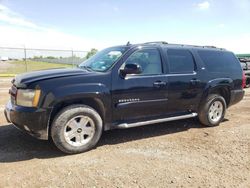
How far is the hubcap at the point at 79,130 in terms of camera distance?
440 cm

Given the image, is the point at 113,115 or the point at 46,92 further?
the point at 113,115

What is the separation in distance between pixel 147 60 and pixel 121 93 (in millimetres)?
969

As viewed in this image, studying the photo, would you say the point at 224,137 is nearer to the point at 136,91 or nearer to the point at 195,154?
the point at 195,154

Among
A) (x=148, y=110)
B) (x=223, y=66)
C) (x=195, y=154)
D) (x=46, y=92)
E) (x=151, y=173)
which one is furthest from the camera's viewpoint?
(x=223, y=66)

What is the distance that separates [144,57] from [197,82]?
141 centimetres

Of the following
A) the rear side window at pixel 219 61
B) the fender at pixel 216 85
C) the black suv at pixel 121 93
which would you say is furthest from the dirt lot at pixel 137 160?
the rear side window at pixel 219 61

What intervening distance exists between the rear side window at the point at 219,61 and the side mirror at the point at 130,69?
2088mm

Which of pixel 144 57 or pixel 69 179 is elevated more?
pixel 144 57

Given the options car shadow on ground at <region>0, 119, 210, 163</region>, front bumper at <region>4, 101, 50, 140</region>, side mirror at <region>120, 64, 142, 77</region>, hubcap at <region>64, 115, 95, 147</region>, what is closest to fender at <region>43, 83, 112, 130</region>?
front bumper at <region>4, 101, 50, 140</region>

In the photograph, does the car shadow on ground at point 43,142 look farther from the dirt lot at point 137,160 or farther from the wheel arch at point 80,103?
the wheel arch at point 80,103

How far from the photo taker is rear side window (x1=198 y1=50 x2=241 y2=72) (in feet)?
20.4

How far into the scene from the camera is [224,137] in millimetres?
5445

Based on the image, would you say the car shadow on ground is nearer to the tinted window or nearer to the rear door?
the rear door

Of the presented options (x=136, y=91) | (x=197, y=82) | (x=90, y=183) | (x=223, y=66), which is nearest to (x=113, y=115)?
(x=136, y=91)
